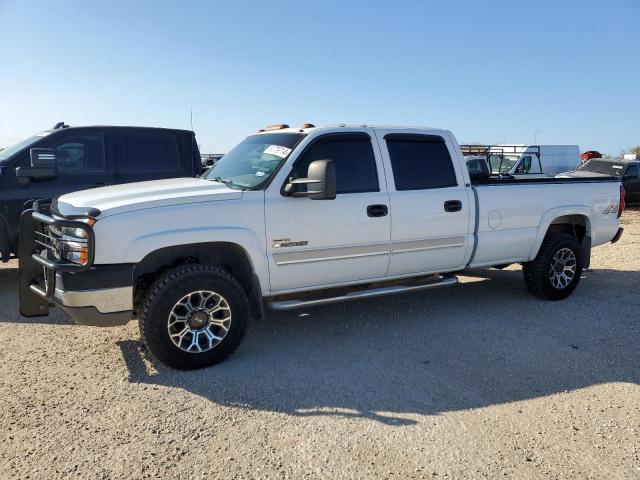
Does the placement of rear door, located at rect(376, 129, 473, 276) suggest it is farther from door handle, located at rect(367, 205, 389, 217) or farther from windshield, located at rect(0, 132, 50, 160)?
windshield, located at rect(0, 132, 50, 160)

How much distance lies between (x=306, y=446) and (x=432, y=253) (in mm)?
2569

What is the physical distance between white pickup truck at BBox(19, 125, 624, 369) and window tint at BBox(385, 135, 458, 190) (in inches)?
0.5

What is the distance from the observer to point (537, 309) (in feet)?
18.5

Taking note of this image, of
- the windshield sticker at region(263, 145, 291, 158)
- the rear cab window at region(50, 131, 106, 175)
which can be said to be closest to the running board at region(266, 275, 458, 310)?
the windshield sticker at region(263, 145, 291, 158)

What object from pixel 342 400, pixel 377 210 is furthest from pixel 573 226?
pixel 342 400

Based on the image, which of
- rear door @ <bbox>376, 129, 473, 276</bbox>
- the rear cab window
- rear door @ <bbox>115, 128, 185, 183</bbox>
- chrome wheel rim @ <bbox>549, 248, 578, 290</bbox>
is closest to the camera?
rear door @ <bbox>376, 129, 473, 276</bbox>

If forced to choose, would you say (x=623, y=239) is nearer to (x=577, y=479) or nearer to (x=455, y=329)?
(x=455, y=329)

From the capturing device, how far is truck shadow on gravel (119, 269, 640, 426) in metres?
3.57

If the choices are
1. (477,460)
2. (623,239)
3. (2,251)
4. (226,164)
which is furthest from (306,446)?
(623,239)

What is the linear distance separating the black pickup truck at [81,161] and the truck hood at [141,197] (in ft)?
7.41

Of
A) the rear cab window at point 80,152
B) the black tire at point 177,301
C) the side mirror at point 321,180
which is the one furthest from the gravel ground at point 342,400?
the rear cab window at point 80,152

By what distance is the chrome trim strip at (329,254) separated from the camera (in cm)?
426

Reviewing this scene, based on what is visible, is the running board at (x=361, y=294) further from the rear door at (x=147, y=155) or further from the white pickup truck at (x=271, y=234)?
the rear door at (x=147, y=155)

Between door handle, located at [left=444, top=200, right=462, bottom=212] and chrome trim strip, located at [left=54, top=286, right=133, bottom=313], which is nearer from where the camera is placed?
chrome trim strip, located at [left=54, top=286, right=133, bottom=313]
